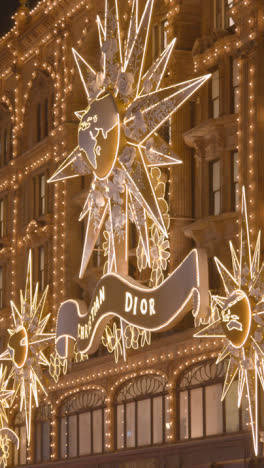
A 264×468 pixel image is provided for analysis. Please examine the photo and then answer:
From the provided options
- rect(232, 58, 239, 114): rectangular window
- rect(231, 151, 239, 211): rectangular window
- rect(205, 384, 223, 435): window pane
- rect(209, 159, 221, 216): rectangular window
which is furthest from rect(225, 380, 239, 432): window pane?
rect(232, 58, 239, 114): rectangular window

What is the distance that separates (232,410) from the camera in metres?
42.9

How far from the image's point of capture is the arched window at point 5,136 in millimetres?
65312

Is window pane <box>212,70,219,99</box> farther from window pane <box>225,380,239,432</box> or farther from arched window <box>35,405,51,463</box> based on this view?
arched window <box>35,405,51,463</box>

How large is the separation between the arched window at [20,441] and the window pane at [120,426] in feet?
28.3

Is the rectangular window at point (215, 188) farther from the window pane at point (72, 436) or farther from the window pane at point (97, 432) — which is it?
the window pane at point (72, 436)

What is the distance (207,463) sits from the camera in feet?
143

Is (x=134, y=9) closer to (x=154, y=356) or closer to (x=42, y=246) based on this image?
(x=154, y=356)

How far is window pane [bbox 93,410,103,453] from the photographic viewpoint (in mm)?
51875

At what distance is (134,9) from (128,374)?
45.6ft

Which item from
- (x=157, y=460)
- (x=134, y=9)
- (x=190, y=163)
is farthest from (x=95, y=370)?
(x=134, y=9)

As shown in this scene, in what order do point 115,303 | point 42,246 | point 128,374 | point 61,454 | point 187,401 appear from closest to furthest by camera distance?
point 115,303
point 187,401
point 128,374
point 61,454
point 42,246

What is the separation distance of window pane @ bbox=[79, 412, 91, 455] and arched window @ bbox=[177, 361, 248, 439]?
7544mm

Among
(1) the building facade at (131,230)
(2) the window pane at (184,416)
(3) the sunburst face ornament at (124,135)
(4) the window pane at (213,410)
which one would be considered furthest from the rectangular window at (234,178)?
(2) the window pane at (184,416)

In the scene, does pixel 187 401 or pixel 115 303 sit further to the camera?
pixel 187 401
